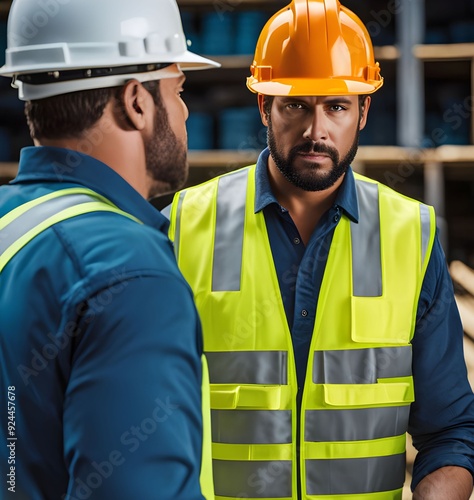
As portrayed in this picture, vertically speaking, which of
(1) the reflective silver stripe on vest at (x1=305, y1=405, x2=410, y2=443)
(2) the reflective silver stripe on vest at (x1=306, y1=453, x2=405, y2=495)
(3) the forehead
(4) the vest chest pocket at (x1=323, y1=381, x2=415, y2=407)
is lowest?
(2) the reflective silver stripe on vest at (x1=306, y1=453, x2=405, y2=495)

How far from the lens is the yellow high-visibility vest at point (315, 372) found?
66.6 inches

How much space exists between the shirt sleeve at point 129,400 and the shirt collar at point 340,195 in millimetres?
932

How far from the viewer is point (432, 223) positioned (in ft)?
5.99

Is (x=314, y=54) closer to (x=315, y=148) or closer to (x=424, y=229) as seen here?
(x=315, y=148)

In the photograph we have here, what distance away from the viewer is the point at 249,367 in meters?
1.71

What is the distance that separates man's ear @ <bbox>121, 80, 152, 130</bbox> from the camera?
1.09 meters

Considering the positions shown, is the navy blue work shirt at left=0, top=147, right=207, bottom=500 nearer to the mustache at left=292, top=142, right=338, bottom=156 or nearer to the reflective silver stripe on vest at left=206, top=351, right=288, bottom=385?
the reflective silver stripe on vest at left=206, top=351, right=288, bottom=385

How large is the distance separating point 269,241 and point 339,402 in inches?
15.4

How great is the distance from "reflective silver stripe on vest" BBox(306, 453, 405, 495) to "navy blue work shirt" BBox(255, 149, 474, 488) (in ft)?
0.20

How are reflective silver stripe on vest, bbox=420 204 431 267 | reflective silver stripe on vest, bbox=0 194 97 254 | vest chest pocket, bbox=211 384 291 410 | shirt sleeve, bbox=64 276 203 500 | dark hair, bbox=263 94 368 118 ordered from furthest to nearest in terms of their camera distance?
dark hair, bbox=263 94 368 118 < reflective silver stripe on vest, bbox=420 204 431 267 < vest chest pocket, bbox=211 384 291 410 < reflective silver stripe on vest, bbox=0 194 97 254 < shirt sleeve, bbox=64 276 203 500

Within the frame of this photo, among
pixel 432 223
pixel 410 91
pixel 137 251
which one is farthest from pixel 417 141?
pixel 137 251

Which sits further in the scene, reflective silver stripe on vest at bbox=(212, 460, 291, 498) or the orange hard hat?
the orange hard hat

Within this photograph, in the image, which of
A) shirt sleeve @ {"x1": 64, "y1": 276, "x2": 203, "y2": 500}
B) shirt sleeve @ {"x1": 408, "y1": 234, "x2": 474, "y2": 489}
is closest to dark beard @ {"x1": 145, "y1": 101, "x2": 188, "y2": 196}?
shirt sleeve @ {"x1": 64, "y1": 276, "x2": 203, "y2": 500}

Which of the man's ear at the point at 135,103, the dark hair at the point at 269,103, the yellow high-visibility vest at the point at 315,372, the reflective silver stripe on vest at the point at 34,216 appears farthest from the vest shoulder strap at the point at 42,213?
the dark hair at the point at 269,103
